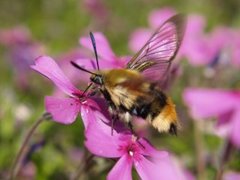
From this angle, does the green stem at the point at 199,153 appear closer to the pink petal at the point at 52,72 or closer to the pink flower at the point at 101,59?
the pink flower at the point at 101,59

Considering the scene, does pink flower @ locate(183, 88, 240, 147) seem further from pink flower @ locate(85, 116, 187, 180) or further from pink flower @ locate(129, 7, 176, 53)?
pink flower @ locate(129, 7, 176, 53)

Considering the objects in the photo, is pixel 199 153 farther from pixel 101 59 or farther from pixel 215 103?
pixel 215 103

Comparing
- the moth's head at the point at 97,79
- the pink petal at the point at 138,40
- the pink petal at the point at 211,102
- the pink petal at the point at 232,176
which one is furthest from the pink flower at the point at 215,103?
the pink petal at the point at 138,40

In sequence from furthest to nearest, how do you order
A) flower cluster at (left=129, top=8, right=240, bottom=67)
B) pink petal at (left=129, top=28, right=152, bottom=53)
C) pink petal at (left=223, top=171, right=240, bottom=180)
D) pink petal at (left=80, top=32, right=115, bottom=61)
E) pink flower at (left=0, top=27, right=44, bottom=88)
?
pink flower at (left=0, top=27, right=44, bottom=88) → pink petal at (left=129, top=28, right=152, bottom=53) → flower cluster at (left=129, top=8, right=240, bottom=67) → pink petal at (left=223, top=171, right=240, bottom=180) → pink petal at (left=80, top=32, right=115, bottom=61)

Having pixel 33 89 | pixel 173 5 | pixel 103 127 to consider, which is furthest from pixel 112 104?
pixel 173 5

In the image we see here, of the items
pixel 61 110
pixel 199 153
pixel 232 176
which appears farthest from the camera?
pixel 199 153

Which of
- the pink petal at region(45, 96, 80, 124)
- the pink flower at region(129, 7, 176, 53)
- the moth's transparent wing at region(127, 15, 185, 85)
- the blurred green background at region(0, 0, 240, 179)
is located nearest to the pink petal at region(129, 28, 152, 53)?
the pink flower at region(129, 7, 176, 53)

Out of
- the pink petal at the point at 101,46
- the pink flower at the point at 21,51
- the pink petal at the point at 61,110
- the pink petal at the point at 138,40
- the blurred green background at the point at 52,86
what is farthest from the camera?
the pink flower at the point at 21,51

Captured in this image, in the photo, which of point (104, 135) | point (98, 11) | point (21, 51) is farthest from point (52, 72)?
point (98, 11)
